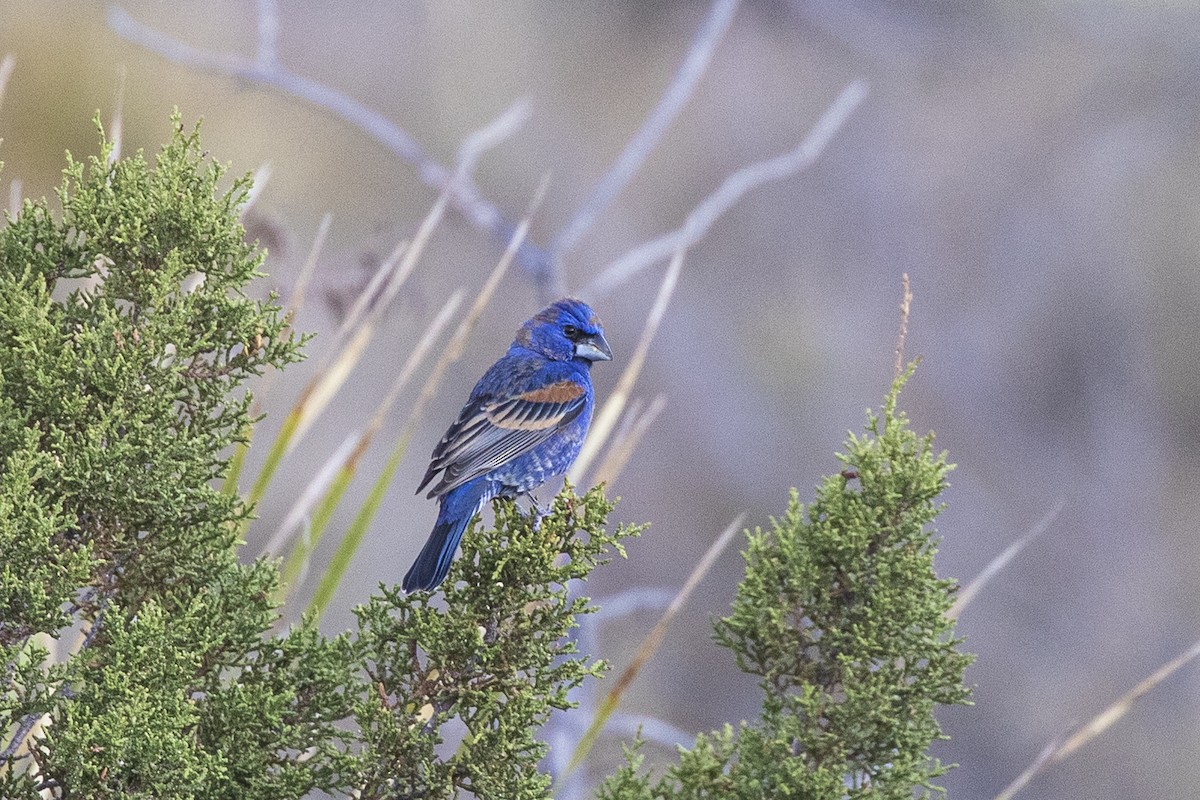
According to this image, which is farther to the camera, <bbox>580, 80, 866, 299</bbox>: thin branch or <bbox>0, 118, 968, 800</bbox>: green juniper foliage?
Answer: <bbox>580, 80, 866, 299</bbox>: thin branch

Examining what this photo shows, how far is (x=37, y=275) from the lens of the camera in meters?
2.22

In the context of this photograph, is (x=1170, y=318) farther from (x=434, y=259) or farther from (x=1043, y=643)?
(x=434, y=259)

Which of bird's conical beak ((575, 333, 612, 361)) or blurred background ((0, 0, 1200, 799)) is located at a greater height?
blurred background ((0, 0, 1200, 799))

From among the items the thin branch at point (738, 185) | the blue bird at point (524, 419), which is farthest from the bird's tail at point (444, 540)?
the thin branch at point (738, 185)

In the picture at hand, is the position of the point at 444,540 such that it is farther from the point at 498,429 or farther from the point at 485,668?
the point at 498,429

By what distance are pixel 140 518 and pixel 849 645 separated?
135 centimetres

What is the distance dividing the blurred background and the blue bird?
3.39 m

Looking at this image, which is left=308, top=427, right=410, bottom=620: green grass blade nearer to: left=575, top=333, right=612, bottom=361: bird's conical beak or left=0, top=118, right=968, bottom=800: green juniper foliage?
left=0, top=118, right=968, bottom=800: green juniper foliage

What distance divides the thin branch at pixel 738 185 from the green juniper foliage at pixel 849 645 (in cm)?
200

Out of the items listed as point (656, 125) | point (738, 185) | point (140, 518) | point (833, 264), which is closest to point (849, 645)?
point (140, 518)

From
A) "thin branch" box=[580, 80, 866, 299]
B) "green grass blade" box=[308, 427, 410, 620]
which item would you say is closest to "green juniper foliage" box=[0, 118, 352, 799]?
"green grass blade" box=[308, 427, 410, 620]

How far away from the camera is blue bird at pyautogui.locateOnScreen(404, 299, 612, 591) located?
3248mm

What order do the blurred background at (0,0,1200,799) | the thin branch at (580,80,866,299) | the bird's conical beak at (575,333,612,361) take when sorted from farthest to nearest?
the blurred background at (0,0,1200,799) < the thin branch at (580,80,866,299) < the bird's conical beak at (575,333,612,361)

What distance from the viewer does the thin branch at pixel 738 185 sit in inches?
204
